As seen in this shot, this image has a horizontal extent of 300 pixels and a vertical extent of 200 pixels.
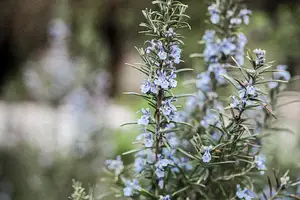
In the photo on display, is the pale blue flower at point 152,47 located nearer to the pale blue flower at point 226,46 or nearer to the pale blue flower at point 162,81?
the pale blue flower at point 162,81

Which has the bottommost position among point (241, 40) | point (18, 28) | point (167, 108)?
point (167, 108)

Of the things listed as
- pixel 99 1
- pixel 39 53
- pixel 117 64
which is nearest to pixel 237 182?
pixel 99 1

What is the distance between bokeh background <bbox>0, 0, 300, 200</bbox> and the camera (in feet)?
5.47

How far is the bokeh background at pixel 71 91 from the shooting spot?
65.7 inches

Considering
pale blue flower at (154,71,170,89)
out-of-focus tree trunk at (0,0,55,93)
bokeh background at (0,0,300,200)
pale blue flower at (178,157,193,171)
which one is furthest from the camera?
out-of-focus tree trunk at (0,0,55,93)

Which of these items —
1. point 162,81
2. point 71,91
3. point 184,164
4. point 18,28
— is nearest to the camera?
point 162,81

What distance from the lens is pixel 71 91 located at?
1912 mm

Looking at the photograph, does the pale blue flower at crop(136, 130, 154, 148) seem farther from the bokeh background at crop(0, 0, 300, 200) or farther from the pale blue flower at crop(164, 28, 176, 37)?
the bokeh background at crop(0, 0, 300, 200)

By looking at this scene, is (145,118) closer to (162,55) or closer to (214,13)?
(162,55)

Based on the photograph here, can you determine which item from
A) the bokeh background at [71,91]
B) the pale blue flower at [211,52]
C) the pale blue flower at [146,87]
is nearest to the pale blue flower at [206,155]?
the pale blue flower at [146,87]

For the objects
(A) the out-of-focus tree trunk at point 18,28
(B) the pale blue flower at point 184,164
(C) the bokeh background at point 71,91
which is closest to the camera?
(B) the pale blue flower at point 184,164

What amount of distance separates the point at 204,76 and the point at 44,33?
2.66 metres

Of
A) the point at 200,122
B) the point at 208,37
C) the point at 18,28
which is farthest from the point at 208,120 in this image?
the point at 18,28

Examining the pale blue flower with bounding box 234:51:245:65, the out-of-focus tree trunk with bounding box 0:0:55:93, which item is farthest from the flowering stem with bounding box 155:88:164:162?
the out-of-focus tree trunk with bounding box 0:0:55:93
